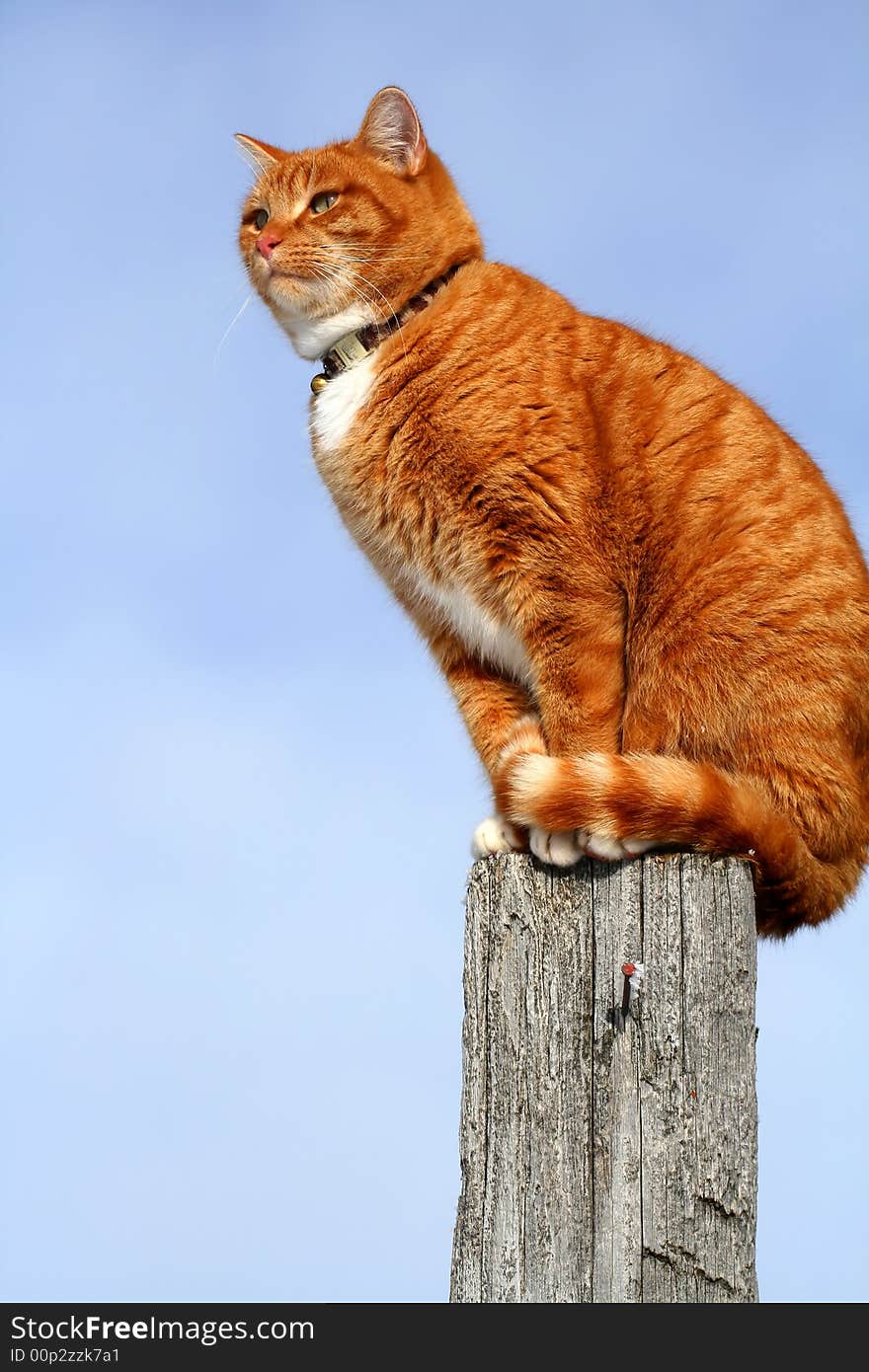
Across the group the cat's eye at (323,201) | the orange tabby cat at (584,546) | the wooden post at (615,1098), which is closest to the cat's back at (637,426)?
the orange tabby cat at (584,546)

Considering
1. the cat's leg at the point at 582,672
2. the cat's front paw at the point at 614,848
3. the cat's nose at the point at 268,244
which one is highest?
the cat's nose at the point at 268,244

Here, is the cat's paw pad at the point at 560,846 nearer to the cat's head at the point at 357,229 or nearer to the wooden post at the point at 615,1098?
the wooden post at the point at 615,1098

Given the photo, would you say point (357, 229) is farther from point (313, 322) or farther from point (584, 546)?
point (584, 546)

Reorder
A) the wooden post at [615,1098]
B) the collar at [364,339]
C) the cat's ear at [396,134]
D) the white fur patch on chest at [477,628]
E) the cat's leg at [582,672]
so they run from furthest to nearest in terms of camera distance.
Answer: the cat's ear at [396,134]
the collar at [364,339]
the white fur patch on chest at [477,628]
the cat's leg at [582,672]
the wooden post at [615,1098]

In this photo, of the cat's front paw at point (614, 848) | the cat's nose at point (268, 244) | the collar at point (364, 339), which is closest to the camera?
the cat's front paw at point (614, 848)

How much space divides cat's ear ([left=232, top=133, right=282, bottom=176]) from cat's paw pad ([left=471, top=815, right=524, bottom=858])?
247 cm

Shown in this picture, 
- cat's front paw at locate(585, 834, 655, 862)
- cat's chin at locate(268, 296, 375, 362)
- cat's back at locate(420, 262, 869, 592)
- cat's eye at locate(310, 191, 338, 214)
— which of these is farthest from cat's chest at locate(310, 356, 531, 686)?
cat's front paw at locate(585, 834, 655, 862)

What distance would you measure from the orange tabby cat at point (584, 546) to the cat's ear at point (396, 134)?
0.02 meters

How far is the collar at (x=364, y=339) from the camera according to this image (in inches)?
157

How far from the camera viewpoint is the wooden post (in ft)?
8.72

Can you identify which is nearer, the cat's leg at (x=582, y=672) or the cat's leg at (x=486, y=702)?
the cat's leg at (x=582, y=672)

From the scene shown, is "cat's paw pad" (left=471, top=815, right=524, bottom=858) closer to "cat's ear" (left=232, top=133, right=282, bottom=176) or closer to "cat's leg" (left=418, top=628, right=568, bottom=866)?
"cat's leg" (left=418, top=628, right=568, bottom=866)

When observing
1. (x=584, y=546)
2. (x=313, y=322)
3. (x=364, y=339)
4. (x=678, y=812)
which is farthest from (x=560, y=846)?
(x=313, y=322)

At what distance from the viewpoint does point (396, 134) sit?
4.24 metres
